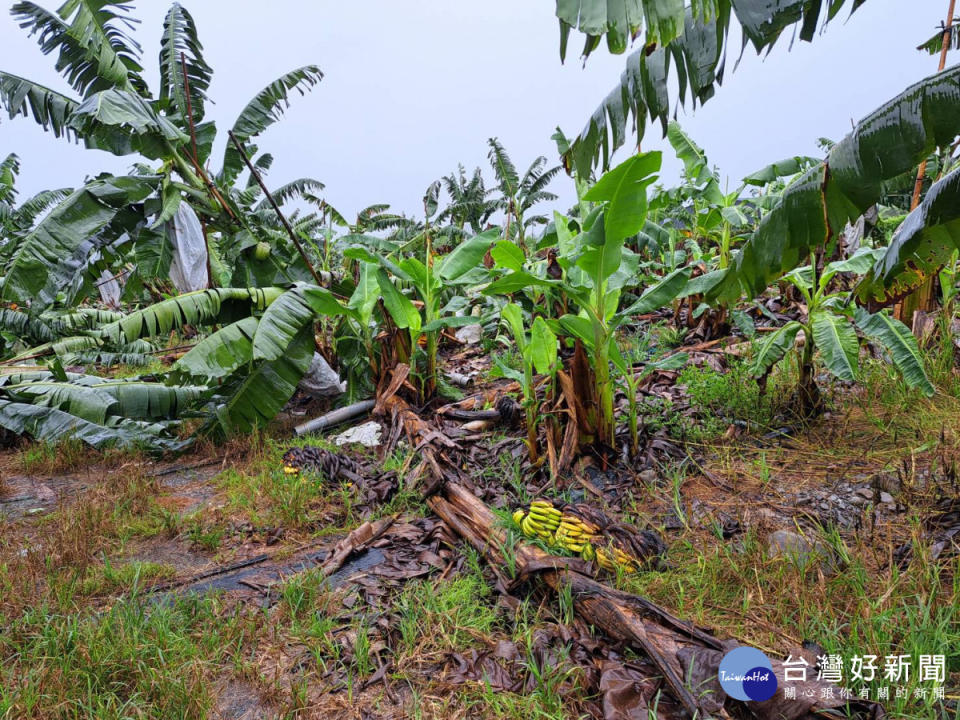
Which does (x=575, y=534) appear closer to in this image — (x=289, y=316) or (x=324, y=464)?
(x=324, y=464)

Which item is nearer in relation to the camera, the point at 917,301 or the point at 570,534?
the point at 570,534

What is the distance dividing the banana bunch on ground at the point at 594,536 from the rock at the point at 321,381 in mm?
3549

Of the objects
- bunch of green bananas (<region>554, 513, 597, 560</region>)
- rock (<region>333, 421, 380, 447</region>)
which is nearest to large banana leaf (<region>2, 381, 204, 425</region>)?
rock (<region>333, 421, 380, 447</region>)

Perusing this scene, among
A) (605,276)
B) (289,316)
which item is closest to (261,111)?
(289,316)

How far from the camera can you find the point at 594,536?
250 cm

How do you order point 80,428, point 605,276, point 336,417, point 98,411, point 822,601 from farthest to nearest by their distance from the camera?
point 336,417 < point 98,411 < point 80,428 < point 605,276 < point 822,601

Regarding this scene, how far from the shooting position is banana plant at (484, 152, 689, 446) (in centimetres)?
259

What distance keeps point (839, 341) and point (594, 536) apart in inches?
73.2

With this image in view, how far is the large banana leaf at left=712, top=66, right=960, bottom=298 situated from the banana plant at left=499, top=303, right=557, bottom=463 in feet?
3.79

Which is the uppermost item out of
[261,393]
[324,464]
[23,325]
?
[23,325]

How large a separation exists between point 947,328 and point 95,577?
Result: 515 centimetres

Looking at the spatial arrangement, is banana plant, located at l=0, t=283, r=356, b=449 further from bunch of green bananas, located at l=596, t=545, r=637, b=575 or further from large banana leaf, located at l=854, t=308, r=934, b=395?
large banana leaf, located at l=854, t=308, r=934, b=395

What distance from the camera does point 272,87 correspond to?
248 inches

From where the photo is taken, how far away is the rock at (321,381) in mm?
5684
